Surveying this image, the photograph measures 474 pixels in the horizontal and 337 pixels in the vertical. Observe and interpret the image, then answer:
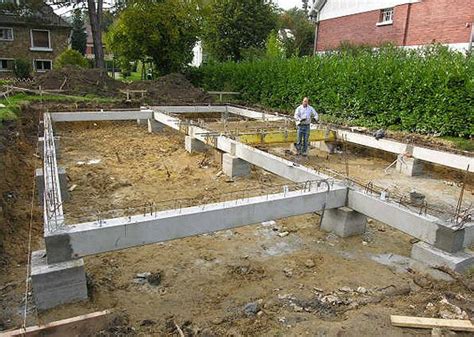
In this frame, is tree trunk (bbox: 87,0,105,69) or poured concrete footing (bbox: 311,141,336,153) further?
tree trunk (bbox: 87,0,105,69)

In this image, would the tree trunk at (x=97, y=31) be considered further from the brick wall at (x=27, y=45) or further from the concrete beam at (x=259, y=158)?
the concrete beam at (x=259, y=158)

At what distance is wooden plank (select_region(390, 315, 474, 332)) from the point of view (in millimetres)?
3150

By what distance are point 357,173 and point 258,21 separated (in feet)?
67.1

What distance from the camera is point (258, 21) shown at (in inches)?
1045

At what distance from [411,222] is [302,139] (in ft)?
16.8

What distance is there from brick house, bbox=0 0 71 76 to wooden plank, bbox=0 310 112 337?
1070 inches

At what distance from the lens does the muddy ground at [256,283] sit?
134 inches

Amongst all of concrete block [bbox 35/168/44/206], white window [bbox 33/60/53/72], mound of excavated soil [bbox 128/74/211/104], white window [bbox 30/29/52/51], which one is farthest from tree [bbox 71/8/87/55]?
concrete block [bbox 35/168/44/206]

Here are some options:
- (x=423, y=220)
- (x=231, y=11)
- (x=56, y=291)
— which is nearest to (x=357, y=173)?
(x=423, y=220)

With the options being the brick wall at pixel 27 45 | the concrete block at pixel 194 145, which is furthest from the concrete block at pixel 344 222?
the brick wall at pixel 27 45

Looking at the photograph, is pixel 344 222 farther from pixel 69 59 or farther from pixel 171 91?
pixel 69 59

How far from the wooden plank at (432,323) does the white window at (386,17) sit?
1823 centimetres

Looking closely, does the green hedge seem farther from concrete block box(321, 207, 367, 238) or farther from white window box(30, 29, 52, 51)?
white window box(30, 29, 52, 51)

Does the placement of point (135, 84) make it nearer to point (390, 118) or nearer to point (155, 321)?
point (390, 118)
